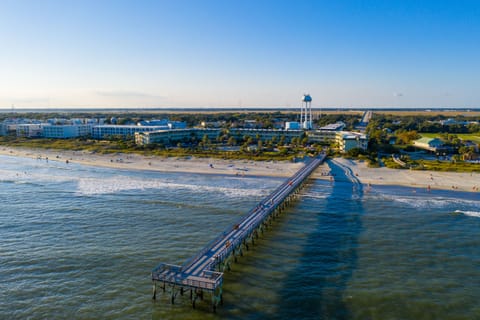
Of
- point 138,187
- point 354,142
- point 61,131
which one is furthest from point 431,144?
point 61,131

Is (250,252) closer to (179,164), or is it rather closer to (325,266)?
(325,266)

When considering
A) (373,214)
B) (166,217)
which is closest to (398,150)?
(373,214)

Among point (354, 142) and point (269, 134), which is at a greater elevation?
point (269, 134)

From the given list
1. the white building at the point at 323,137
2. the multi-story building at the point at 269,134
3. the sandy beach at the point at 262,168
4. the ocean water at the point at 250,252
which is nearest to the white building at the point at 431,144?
the white building at the point at 323,137

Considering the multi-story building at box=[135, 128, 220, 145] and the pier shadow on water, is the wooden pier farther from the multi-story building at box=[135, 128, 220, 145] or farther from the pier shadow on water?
the multi-story building at box=[135, 128, 220, 145]

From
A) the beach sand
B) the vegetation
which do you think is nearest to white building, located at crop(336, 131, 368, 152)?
the vegetation

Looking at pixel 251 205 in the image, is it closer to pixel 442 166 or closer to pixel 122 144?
pixel 442 166
